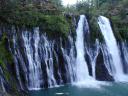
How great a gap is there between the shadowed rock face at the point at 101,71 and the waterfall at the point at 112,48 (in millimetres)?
914

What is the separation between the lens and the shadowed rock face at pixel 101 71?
25.5 m

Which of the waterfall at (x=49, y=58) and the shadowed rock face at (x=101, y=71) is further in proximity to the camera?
the shadowed rock face at (x=101, y=71)

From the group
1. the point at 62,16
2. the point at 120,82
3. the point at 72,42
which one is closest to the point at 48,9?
the point at 62,16

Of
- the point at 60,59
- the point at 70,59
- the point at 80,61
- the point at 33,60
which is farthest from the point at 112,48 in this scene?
the point at 33,60

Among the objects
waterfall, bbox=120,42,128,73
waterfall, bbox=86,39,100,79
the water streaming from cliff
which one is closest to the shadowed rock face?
the water streaming from cliff

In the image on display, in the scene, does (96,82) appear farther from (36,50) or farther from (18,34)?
(18,34)

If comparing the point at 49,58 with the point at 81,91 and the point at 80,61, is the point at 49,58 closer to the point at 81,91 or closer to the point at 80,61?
the point at 80,61

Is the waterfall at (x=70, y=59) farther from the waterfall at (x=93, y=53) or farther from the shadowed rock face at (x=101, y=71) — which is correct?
the shadowed rock face at (x=101, y=71)

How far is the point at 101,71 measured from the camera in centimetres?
2603

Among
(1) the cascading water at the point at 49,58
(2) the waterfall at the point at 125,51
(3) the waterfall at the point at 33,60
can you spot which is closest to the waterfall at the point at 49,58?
(1) the cascading water at the point at 49,58

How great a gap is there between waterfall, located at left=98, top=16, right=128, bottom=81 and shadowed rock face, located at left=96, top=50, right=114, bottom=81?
0.91 meters

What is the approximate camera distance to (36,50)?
75.5 ft

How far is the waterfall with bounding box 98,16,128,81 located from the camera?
27422 millimetres

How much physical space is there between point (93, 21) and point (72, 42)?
3.57 m
